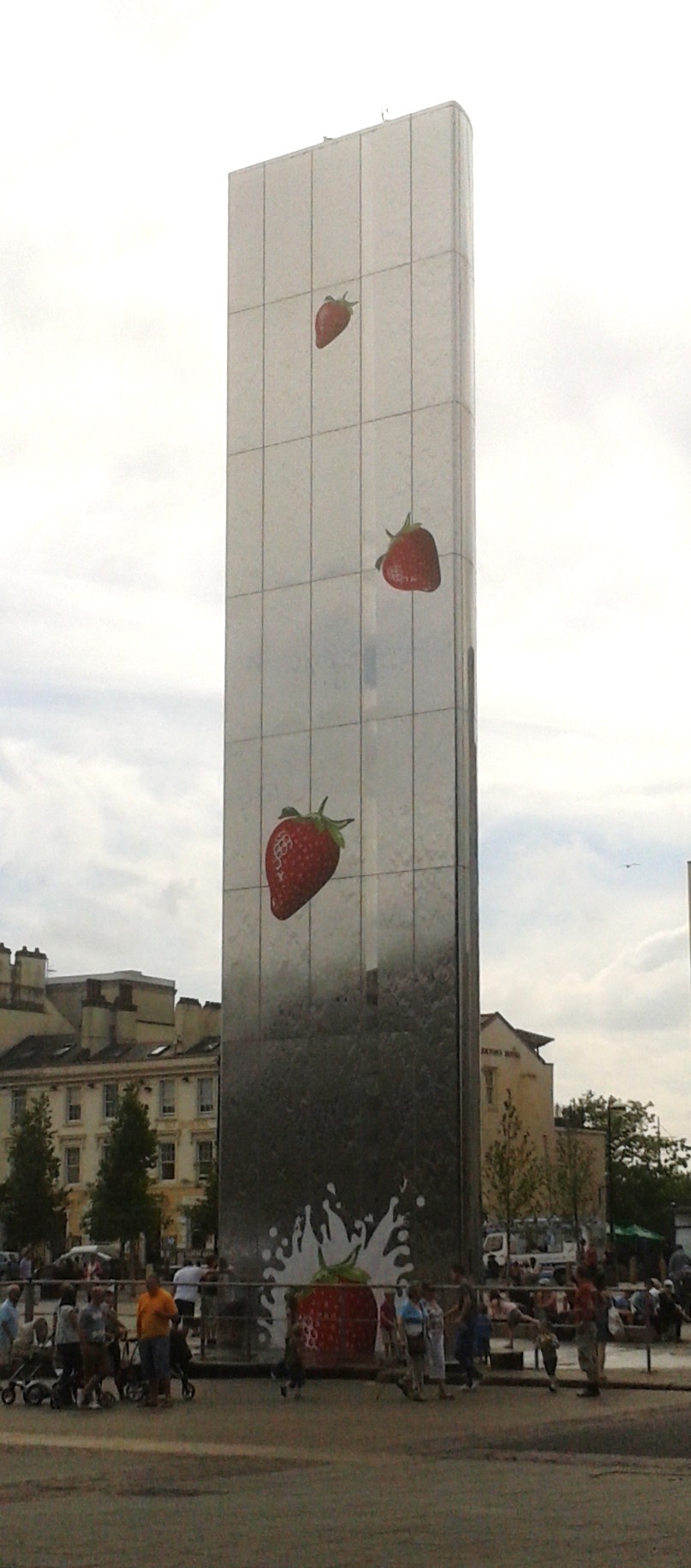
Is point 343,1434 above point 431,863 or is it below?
below

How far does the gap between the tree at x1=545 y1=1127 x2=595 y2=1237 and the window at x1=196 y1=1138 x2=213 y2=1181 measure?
1397 centimetres

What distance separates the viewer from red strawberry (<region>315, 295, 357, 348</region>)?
28.9 m

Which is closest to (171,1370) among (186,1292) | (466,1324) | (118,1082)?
(186,1292)

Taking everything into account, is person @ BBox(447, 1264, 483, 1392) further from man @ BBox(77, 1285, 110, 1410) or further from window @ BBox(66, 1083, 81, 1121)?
window @ BBox(66, 1083, 81, 1121)

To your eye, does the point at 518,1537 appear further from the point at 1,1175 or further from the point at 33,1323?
the point at 1,1175

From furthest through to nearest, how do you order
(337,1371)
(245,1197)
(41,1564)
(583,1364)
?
1. (245,1197)
2. (337,1371)
3. (583,1364)
4. (41,1564)

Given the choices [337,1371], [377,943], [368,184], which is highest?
[368,184]

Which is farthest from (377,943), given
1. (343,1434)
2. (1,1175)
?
(1,1175)

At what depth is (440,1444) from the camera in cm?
1839

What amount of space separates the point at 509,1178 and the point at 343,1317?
147 feet

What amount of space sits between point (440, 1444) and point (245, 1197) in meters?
9.59

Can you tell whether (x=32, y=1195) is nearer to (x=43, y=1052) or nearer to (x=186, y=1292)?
(x=43, y=1052)

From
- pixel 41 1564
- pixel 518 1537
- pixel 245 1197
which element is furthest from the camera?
pixel 245 1197

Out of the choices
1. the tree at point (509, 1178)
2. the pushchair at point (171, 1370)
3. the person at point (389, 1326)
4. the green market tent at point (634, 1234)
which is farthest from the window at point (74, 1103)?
the pushchair at point (171, 1370)
